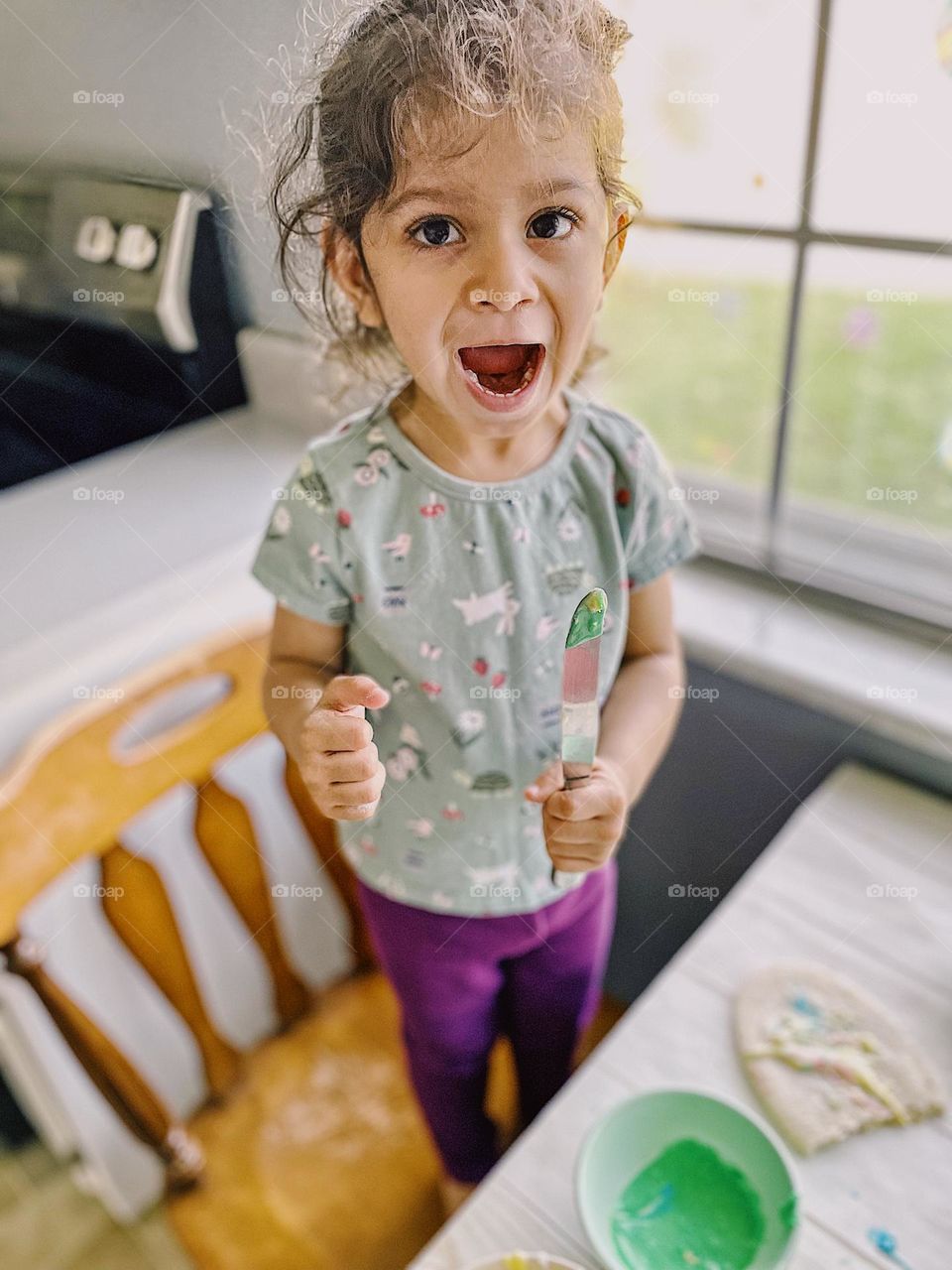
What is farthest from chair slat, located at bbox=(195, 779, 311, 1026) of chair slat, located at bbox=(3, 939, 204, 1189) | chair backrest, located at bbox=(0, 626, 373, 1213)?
chair slat, located at bbox=(3, 939, 204, 1189)

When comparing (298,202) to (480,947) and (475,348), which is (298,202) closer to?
(475,348)

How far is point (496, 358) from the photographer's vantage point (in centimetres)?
32

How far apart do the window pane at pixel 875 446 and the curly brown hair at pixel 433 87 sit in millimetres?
525

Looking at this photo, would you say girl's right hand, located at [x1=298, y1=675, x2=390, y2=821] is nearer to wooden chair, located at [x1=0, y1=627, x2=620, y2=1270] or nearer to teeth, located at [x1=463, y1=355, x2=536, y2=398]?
teeth, located at [x1=463, y1=355, x2=536, y2=398]

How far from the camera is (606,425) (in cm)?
46

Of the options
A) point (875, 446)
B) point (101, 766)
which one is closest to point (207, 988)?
point (101, 766)

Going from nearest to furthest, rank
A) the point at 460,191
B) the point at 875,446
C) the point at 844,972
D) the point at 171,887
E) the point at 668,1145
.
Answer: the point at 460,191 → the point at 668,1145 → the point at 844,972 → the point at 171,887 → the point at 875,446

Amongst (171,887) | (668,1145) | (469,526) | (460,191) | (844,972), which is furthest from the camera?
(171,887)

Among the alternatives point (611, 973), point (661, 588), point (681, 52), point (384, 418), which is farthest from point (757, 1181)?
point (681, 52)

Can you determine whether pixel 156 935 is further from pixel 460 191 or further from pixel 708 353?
pixel 708 353

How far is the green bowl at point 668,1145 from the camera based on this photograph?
491 millimetres

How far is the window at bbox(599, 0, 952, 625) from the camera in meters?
0.67

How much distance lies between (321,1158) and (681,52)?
36.8 inches

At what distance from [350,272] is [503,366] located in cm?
7
